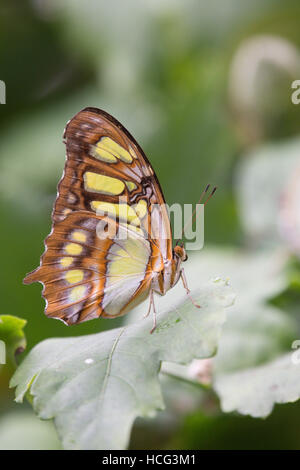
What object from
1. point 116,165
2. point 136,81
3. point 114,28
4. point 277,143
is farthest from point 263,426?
point 114,28

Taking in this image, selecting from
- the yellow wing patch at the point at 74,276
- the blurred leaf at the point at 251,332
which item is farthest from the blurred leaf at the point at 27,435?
the yellow wing patch at the point at 74,276

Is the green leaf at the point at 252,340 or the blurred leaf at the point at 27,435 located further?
the blurred leaf at the point at 27,435

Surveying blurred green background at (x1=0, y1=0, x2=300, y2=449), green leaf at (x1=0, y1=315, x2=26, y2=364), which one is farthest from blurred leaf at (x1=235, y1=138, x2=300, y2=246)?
green leaf at (x1=0, y1=315, x2=26, y2=364)

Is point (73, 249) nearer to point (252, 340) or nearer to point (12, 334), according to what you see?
point (12, 334)

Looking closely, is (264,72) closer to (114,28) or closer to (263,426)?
(114,28)

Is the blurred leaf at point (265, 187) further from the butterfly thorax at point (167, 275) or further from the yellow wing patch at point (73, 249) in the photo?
the yellow wing patch at point (73, 249)
